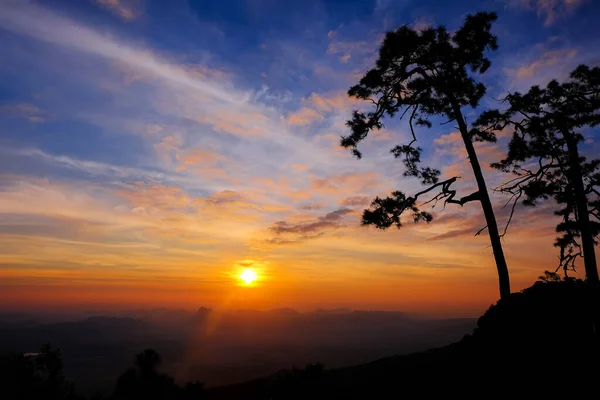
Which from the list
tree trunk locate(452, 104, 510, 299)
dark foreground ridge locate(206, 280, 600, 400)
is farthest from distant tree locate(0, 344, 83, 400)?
tree trunk locate(452, 104, 510, 299)

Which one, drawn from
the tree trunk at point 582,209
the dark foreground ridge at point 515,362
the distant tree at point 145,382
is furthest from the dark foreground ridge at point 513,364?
the distant tree at point 145,382

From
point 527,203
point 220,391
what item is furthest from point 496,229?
point 220,391

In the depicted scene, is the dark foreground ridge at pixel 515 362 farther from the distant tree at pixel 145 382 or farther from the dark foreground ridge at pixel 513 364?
the distant tree at pixel 145 382

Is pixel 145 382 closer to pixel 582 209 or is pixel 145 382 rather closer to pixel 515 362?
pixel 515 362

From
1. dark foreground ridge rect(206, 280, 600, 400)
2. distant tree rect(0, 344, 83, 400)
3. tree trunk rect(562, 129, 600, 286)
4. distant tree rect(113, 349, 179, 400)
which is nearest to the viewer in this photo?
dark foreground ridge rect(206, 280, 600, 400)

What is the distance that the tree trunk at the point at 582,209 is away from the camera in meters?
17.0

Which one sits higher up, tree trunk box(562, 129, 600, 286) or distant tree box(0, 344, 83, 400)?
tree trunk box(562, 129, 600, 286)

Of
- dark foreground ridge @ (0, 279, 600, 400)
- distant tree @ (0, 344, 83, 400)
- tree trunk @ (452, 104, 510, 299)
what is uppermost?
tree trunk @ (452, 104, 510, 299)

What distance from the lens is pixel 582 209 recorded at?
17.5 meters

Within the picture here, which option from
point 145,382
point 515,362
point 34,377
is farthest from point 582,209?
point 34,377

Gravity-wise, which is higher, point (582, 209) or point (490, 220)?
point (582, 209)

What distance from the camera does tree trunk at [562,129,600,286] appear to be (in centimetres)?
1697

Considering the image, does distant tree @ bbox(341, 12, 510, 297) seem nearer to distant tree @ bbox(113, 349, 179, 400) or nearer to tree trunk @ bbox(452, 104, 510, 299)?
tree trunk @ bbox(452, 104, 510, 299)

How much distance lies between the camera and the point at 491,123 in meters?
16.8
